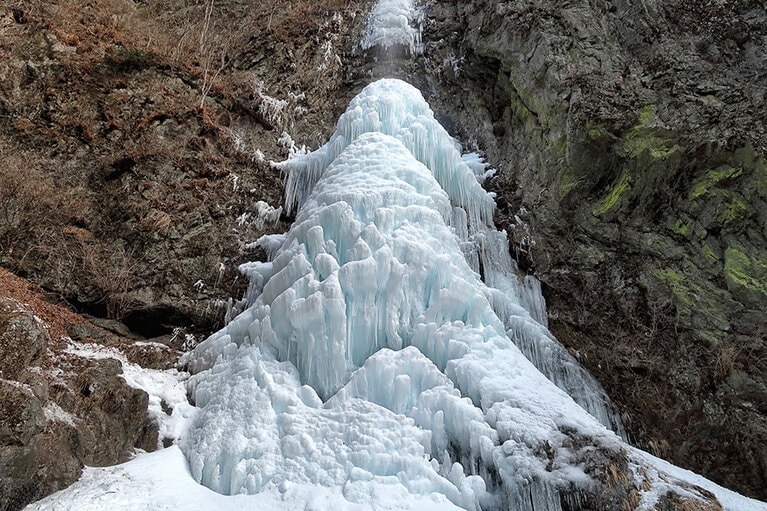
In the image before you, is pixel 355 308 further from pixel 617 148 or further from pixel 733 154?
pixel 733 154

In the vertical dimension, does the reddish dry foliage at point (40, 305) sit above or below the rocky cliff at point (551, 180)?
below

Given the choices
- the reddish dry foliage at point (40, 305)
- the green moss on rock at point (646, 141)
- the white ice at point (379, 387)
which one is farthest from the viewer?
the green moss on rock at point (646, 141)

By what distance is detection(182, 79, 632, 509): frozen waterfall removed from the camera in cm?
441

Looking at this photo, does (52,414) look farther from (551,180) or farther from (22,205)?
(551,180)

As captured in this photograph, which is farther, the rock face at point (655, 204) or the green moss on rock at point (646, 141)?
the green moss on rock at point (646, 141)

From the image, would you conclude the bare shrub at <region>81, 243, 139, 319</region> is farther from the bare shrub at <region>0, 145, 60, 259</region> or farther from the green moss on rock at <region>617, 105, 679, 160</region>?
the green moss on rock at <region>617, 105, 679, 160</region>

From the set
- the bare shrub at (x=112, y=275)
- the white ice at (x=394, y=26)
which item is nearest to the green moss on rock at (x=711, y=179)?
the white ice at (x=394, y=26)

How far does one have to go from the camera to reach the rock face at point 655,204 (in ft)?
19.8

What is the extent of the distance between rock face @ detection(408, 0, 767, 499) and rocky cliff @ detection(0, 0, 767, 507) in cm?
3

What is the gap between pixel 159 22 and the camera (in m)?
13.4

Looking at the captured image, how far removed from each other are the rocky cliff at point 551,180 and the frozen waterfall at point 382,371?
101 centimetres

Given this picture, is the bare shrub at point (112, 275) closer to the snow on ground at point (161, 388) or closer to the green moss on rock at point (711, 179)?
the snow on ground at point (161, 388)

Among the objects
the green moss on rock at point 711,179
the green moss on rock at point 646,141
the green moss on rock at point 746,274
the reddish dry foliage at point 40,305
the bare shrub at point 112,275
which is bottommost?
the reddish dry foliage at point 40,305

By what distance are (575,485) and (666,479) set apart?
2.72 feet
